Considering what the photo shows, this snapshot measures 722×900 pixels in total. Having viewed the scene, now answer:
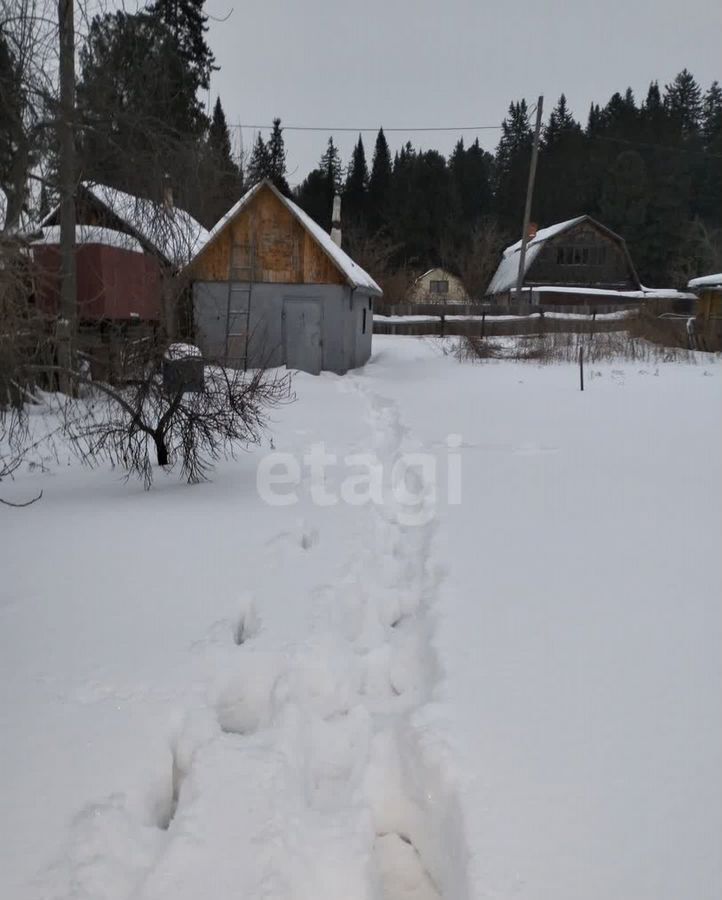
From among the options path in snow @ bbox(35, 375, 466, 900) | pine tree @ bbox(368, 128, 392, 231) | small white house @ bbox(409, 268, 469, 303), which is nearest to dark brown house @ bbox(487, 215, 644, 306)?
small white house @ bbox(409, 268, 469, 303)

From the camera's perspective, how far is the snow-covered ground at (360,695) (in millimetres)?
2266

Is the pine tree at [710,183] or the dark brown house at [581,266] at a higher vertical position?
the pine tree at [710,183]

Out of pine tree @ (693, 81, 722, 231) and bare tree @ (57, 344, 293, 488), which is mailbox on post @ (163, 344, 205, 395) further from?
pine tree @ (693, 81, 722, 231)

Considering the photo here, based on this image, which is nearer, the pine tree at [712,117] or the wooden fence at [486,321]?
the wooden fence at [486,321]

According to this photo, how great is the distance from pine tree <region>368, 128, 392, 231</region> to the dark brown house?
15958 mm

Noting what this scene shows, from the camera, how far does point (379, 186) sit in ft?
188

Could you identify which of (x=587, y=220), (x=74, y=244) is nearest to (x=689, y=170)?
(x=587, y=220)

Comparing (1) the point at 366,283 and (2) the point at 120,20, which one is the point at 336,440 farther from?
(1) the point at 366,283

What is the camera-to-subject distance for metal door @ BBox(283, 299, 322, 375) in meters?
17.5

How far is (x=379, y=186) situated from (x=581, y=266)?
874 inches

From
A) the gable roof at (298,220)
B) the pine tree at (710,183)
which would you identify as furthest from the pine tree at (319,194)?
the gable roof at (298,220)

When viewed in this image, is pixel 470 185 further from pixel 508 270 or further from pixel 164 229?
pixel 164 229

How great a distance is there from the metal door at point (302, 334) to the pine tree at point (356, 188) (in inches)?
1481

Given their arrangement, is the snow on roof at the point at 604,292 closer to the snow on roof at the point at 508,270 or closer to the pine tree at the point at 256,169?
the snow on roof at the point at 508,270
